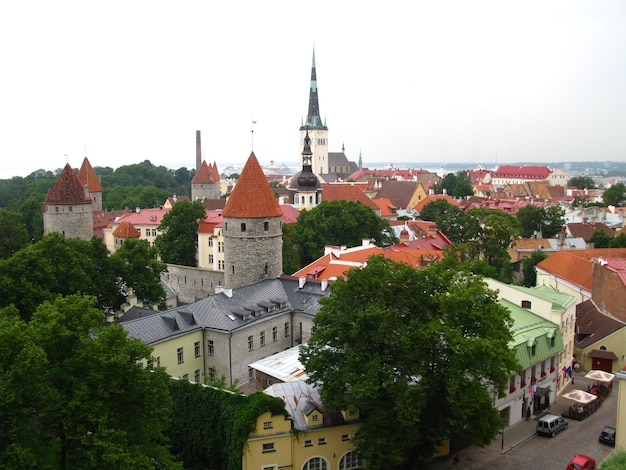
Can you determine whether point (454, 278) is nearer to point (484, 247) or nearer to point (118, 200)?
point (484, 247)

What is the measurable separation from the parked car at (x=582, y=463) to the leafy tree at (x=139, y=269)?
934 inches

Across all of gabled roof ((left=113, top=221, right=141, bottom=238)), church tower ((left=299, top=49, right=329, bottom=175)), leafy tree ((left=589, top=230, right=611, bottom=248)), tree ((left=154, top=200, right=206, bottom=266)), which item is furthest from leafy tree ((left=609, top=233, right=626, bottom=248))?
church tower ((left=299, top=49, right=329, bottom=175))

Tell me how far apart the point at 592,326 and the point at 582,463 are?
14.5m

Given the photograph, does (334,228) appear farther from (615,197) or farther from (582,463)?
(615,197)

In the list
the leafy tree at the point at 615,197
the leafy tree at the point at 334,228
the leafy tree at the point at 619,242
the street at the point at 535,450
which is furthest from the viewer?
the leafy tree at the point at 615,197

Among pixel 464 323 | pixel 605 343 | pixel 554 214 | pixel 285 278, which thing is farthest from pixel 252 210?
pixel 554 214

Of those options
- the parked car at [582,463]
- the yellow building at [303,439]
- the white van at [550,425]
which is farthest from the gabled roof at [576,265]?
the yellow building at [303,439]

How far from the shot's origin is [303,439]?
22062 mm

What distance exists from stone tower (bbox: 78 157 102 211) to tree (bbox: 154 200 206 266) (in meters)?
23.4

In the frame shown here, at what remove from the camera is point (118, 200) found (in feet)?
334

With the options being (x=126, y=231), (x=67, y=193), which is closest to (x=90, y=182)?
(x=126, y=231)

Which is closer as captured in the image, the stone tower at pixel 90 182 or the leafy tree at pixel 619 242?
the leafy tree at pixel 619 242

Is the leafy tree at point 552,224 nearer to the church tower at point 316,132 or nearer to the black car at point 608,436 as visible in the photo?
the black car at point 608,436

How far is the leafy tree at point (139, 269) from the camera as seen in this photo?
118 ft
